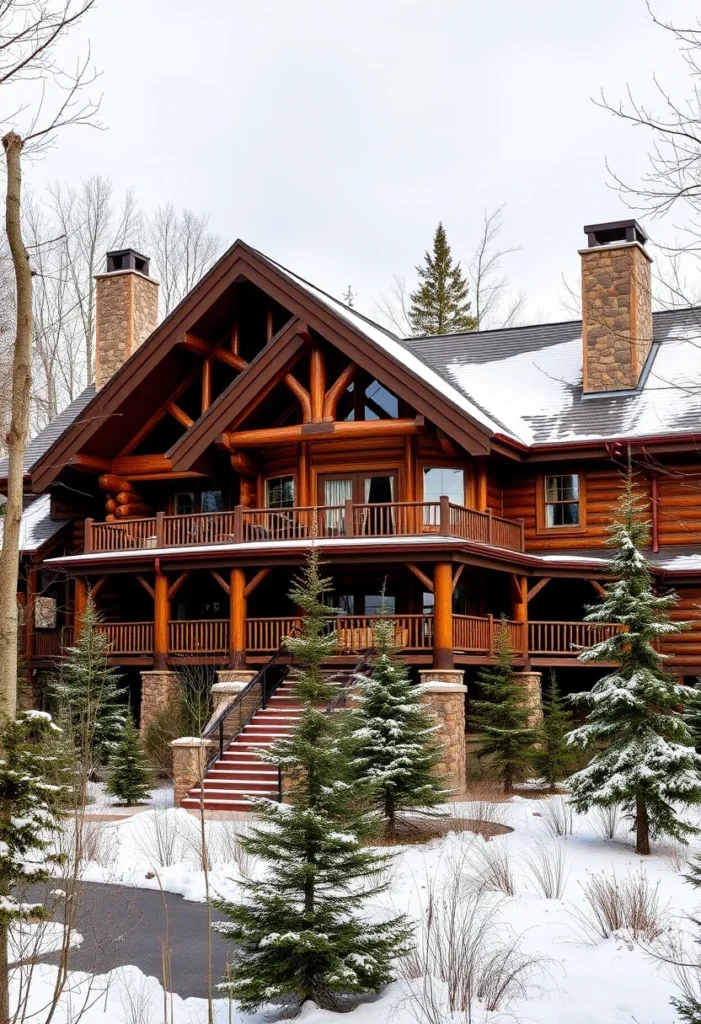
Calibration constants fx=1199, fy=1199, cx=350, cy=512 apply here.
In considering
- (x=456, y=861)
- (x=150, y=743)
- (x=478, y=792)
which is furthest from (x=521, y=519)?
(x=456, y=861)

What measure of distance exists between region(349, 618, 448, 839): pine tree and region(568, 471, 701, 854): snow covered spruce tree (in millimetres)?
2073

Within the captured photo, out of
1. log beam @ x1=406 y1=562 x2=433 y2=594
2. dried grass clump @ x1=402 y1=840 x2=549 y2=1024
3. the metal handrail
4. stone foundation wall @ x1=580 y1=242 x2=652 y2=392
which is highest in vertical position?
stone foundation wall @ x1=580 y1=242 x2=652 y2=392

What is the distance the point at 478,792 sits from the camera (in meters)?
20.5

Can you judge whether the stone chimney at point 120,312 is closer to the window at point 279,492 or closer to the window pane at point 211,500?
the window pane at point 211,500

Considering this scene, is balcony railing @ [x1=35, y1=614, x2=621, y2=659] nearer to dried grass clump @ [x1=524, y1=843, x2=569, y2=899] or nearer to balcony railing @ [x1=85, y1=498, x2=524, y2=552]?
balcony railing @ [x1=85, y1=498, x2=524, y2=552]

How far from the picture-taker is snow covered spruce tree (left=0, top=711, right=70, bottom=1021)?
7902 millimetres

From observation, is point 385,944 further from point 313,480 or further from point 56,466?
point 56,466

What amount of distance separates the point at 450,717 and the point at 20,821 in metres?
13.8

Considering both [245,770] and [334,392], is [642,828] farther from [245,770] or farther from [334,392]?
[334,392]

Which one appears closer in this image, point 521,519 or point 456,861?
point 456,861

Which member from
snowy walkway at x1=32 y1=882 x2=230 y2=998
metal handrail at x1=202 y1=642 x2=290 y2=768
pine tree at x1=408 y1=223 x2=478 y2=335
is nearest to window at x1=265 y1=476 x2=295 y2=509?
metal handrail at x1=202 y1=642 x2=290 y2=768

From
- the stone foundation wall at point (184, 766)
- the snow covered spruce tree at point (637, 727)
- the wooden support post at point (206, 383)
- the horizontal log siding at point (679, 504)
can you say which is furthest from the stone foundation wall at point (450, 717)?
the wooden support post at point (206, 383)

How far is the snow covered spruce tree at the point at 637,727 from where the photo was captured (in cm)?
1530

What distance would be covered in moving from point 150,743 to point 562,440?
10681mm
